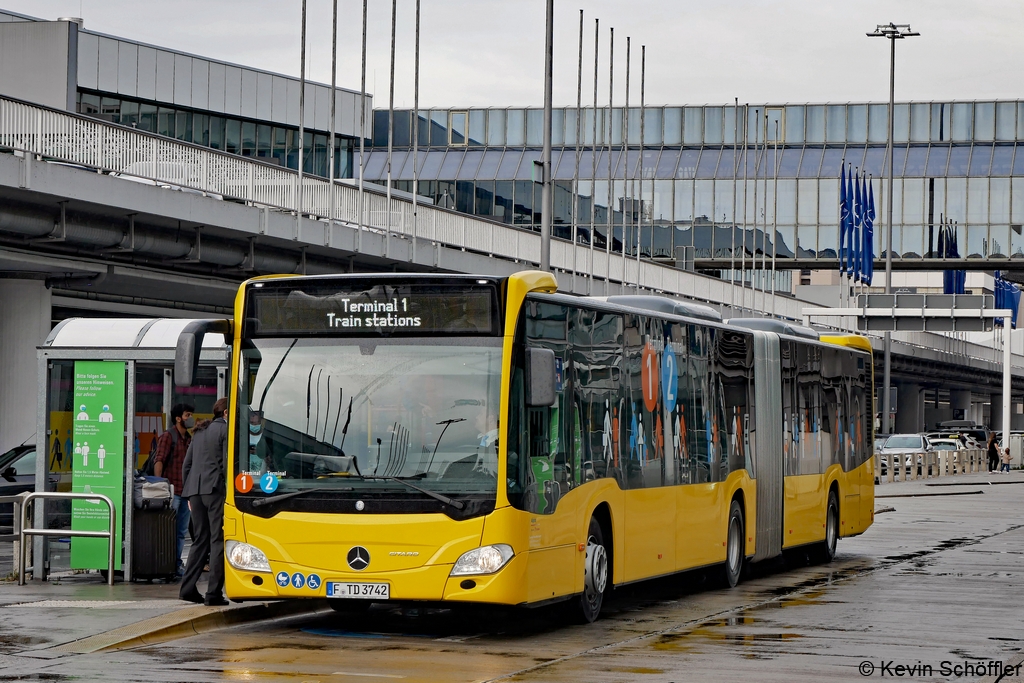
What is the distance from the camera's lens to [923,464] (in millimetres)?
60250

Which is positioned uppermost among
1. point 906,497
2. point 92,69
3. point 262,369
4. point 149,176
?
point 92,69

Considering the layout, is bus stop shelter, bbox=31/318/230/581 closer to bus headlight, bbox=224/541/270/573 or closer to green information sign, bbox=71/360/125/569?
green information sign, bbox=71/360/125/569

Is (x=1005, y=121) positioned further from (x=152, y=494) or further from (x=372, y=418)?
(x=372, y=418)

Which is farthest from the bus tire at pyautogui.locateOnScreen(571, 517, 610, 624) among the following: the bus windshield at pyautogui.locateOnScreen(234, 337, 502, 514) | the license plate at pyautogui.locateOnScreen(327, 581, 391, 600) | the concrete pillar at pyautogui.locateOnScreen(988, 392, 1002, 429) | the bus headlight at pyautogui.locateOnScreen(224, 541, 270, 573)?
the concrete pillar at pyautogui.locateOnScreen(988, 392, 1002, 429)

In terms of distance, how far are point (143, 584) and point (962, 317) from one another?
46973mm

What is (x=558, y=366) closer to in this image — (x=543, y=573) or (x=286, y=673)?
(x=543, y=573)

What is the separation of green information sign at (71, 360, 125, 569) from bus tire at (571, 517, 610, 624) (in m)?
4.75

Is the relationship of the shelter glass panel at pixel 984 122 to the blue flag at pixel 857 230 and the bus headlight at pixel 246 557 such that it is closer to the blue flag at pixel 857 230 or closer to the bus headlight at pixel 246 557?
the blue flag at pixel 857 230

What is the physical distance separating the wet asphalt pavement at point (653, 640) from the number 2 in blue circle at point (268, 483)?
1138 mm

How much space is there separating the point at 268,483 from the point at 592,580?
2.98 m

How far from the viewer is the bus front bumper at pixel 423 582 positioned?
11.9m

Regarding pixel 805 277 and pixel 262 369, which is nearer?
pixel 262 369

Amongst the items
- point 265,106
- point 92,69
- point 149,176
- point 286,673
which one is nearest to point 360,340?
point 286,673

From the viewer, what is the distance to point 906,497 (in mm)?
44094
